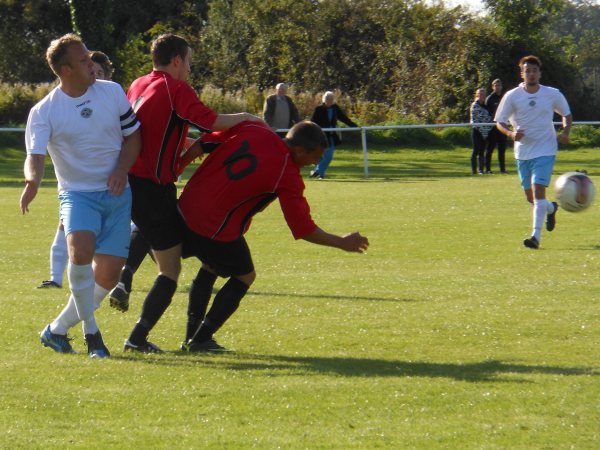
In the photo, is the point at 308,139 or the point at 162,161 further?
the point at 162,161

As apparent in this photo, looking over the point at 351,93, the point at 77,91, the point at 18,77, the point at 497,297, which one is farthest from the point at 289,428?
the point at 18,77

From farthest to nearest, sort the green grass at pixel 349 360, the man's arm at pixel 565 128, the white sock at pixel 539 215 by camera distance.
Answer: the man's arm at pixel 565 128 → the white sock at pixel 539 215 → the green grass at pixel 349 360

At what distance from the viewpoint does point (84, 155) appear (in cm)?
723

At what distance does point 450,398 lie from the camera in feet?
20.2

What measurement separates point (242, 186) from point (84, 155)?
964 millimetres

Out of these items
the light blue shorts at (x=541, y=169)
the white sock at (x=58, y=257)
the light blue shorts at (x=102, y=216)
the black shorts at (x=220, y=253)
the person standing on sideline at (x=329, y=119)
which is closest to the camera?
the light blue shorts at (x=102, y=216)

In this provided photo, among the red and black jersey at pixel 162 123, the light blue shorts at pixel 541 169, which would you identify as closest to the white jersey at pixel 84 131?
the red and black jersey at pixel 162 123

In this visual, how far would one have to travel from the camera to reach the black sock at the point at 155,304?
745 centimetres

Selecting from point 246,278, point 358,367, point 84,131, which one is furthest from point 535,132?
point 84,131

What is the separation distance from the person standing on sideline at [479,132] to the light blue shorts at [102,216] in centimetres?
1956

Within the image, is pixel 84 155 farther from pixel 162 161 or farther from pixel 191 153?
pixel 191 153

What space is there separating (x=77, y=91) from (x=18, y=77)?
45959 mm

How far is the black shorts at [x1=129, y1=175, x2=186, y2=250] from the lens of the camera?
24.2 ft

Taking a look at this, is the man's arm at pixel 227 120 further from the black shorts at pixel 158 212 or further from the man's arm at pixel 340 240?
the man's arm at pixel 340 240
